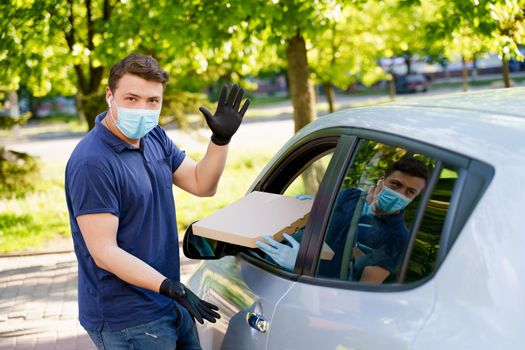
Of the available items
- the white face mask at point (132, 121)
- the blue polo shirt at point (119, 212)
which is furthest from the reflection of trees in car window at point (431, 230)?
the white face mask at point (132, 121)

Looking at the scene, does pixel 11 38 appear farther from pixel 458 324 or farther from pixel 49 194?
pixel 458 324

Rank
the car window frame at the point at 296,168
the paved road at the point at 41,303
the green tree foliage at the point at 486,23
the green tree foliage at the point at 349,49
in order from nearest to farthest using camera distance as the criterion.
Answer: the car window frame at the point at 296,168
the paved road at the point at 41,303
the green tree foliage at the point at 486,23
the green tree foliage at the point at 349,49

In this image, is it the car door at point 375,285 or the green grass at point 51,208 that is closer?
the car door at point 375,285

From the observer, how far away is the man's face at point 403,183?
267 centimetres

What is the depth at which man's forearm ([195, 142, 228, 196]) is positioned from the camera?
362cm

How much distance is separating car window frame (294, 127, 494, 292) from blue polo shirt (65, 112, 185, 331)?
2.38 feet

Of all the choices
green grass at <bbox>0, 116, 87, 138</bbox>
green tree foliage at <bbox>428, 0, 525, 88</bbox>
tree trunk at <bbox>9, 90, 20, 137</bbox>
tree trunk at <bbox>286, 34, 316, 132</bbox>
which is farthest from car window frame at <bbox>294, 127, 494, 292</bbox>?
green grass at <bbox>0, 116, 87, 138</bbox>

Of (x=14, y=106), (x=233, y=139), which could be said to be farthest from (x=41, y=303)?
(x=14, y=106)

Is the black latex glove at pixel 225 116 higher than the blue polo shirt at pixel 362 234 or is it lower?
higher

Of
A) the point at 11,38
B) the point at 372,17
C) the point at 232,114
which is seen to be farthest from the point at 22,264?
the point at 372,17

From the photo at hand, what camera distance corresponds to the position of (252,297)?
3.08 metres

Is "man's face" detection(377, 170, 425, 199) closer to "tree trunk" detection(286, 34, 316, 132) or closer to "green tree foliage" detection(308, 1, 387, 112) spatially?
"tree trunk" detection(286, 34, 316, 132)

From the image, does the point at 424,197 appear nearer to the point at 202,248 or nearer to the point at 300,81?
the point at 202,248

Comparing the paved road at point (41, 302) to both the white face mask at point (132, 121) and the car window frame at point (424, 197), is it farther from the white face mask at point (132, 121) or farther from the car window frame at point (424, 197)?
the car window frame at point (424, 197)
